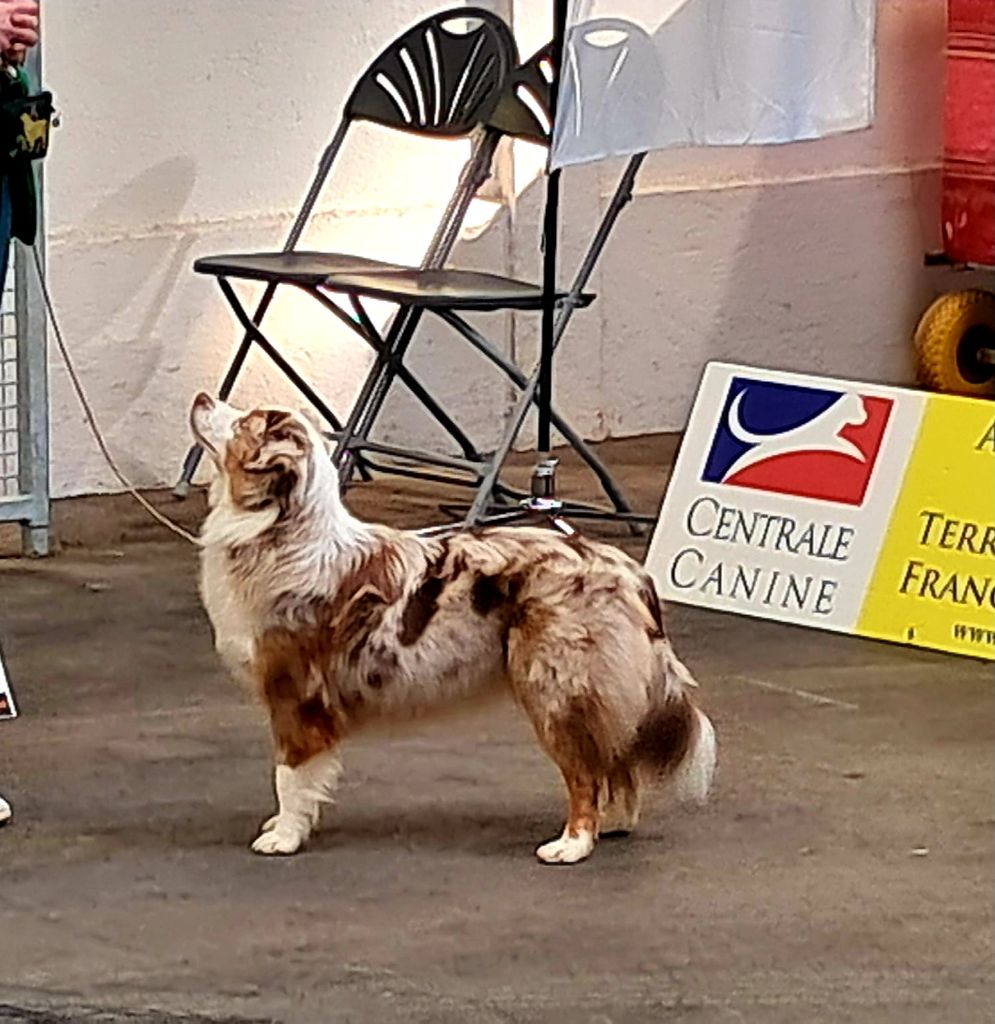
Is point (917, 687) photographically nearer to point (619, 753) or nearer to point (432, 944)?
point (619, 753)

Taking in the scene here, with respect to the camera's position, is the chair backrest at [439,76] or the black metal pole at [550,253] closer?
the black metal pole at [550,253]

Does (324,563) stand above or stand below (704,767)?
above

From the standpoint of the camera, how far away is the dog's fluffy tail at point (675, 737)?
12.0 feet

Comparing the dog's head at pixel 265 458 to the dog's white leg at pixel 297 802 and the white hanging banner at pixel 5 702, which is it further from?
the white hanging banner at pixel 5 702

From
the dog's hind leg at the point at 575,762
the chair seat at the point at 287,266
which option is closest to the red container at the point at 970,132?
the chair seat at the point at 287,266

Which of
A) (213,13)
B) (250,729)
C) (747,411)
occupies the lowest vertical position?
(250,729)

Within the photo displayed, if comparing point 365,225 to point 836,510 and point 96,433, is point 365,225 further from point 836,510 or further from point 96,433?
point 836,510

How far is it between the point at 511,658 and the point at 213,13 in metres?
3.11

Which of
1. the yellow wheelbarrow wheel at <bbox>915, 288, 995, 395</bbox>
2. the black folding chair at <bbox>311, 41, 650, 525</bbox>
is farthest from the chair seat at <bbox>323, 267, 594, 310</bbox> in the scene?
the yellow wheelbarrow wheel at <bbox>915, 288, 995, 395</bbox>

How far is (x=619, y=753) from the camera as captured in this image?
3.64 m

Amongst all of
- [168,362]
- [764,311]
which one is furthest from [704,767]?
[764,311]

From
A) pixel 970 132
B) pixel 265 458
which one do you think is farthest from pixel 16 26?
pixel 970 132

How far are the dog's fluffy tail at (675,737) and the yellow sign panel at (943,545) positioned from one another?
1257mm

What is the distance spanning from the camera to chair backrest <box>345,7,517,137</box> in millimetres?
5895
